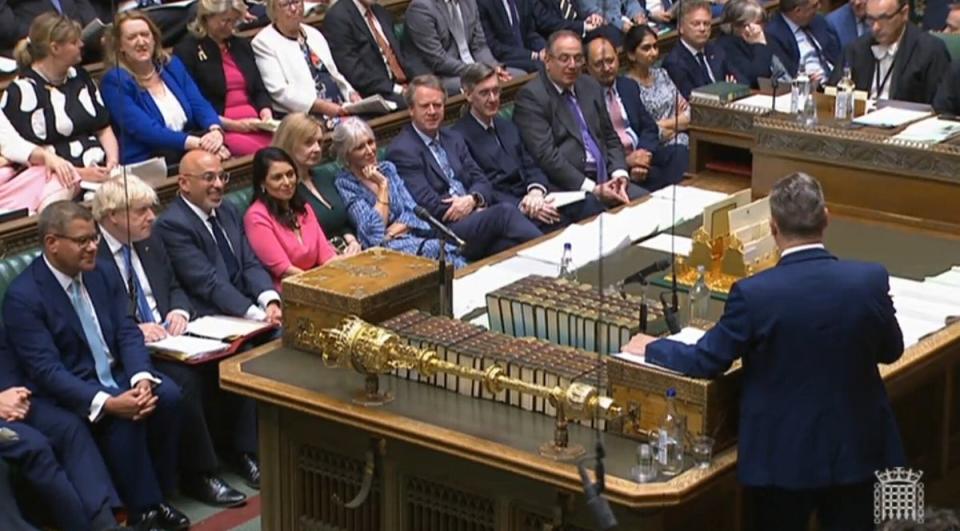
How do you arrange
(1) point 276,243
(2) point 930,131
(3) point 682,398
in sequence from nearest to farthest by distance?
(3) point 682,398
(1) point 276,243
(2) point 930,131

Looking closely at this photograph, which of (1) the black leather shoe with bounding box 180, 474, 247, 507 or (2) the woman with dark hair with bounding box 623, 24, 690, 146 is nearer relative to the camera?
(1) the black leather shoe with bounding box 180, 474, 247, 507

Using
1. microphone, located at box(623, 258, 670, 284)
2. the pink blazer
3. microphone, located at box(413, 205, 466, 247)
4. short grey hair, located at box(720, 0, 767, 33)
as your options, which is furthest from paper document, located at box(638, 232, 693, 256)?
short grey hair, located at box(720, 0, 767, 33)

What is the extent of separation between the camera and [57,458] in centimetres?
609

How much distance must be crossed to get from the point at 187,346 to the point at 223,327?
218mm

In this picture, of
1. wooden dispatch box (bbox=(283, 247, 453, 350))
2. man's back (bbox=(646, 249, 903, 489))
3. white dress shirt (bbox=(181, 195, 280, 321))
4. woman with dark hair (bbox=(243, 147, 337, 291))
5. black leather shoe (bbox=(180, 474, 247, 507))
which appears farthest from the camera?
woman with dark hair (bbox=(243, 147, 337, 291))

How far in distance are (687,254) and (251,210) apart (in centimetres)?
162

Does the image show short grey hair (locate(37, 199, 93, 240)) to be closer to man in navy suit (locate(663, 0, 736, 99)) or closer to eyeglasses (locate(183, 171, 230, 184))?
eyeglasses (locate(183, 171, 230, 184))

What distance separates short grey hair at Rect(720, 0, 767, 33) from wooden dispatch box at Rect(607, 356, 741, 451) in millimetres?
5159

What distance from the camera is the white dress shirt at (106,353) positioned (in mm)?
6137

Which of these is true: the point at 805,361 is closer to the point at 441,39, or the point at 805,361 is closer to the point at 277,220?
the point at 277,220

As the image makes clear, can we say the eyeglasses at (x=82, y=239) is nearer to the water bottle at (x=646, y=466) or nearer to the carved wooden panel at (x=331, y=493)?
the carved wooden panel at (x=331, y=493)

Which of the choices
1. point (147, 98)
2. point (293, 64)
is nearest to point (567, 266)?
point (147, 98)

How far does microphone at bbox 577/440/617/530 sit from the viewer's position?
443cm

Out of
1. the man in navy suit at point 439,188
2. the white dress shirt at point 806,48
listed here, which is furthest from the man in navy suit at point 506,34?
the man in navy suit at point 439,188
